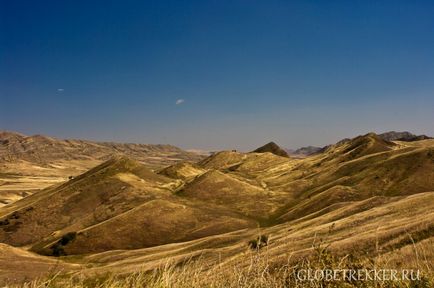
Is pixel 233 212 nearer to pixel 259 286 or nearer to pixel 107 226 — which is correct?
pixel 107 226

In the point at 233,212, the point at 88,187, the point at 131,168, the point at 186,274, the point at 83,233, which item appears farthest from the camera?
the point at 131,168

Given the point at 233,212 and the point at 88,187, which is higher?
the point at 88,187

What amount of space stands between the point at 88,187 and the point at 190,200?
44102 millimetres

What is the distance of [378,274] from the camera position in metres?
7.00

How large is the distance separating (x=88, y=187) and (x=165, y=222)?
172 feet

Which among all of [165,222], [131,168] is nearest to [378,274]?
[165,222]

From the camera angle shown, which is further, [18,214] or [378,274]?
[18,214]

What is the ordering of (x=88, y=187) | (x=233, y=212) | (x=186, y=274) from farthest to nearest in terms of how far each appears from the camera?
(x=88, y=187) < (x=233, y=212) < (x=186, y=274)

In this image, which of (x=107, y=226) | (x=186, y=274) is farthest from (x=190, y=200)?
(x=186, y=274)

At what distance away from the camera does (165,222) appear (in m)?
139

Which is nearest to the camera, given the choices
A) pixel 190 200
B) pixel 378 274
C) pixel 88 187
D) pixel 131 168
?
pixel 378 274

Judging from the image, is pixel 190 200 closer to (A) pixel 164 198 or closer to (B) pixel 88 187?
(A) pixel 164 198

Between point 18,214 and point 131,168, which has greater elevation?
point 131,168

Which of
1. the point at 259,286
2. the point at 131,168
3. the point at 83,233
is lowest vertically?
the point at 83,233
